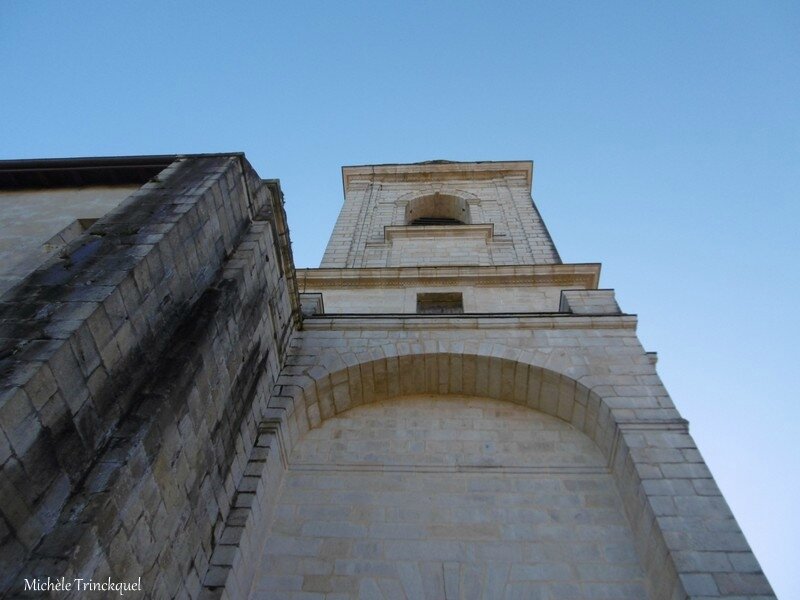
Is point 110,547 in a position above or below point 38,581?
above

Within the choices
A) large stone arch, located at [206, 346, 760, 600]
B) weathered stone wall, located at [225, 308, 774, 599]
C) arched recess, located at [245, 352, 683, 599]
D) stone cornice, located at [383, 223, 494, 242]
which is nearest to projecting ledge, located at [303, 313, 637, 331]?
weathered stone wall, located at [225, 308, 774, 599]

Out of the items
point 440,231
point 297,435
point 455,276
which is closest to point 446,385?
point 297,435

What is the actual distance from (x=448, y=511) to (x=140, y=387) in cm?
361

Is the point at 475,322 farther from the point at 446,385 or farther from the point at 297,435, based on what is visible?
the point at 297,435

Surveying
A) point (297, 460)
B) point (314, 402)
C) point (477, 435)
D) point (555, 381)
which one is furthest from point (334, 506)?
point (555, 381)

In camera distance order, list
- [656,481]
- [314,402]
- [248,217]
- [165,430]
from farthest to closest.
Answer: [314,402] → [248,217] → [656,481] → [165,430]

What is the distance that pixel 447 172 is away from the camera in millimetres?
18953

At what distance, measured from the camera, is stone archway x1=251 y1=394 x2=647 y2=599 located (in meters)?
5.85

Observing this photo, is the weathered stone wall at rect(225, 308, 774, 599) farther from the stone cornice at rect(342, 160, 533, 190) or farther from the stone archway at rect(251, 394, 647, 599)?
the stone cornice at rect(342, 160, 533, 190)

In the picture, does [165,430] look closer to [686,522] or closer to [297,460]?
[297,460]

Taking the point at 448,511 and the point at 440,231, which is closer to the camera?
the point at 448,511

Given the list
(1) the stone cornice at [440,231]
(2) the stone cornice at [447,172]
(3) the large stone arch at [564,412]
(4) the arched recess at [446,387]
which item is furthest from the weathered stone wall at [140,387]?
(2) the stone cornice at [447,172]

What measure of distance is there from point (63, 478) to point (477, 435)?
492 centimetres

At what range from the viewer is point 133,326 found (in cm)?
471
